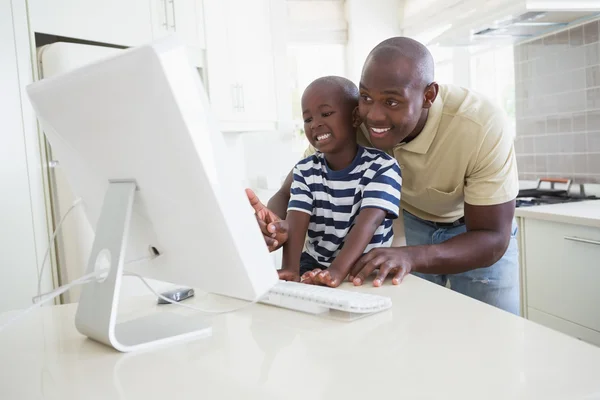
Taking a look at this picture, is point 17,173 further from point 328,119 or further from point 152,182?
point 152,182

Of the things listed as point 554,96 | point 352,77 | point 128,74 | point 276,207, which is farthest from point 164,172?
point 352,77

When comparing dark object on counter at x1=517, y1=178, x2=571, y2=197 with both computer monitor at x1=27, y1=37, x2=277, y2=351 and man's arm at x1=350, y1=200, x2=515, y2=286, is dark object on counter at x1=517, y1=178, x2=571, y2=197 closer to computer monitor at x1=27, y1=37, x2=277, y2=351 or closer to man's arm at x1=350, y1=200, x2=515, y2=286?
man's arm at x1=350, y1=200, x2=515, y2=286

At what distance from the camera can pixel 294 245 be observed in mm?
1367

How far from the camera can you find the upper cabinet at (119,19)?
2.47 metres

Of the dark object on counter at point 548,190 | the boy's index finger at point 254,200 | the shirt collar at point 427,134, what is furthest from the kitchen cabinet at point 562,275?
the boy's index finger at point 254,200

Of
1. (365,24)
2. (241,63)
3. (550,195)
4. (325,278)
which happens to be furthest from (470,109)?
(365,24)

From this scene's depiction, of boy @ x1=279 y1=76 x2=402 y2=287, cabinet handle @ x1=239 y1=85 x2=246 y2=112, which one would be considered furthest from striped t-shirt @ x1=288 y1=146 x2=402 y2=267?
cabinet handle @ x1=239 y1=85 x2=246 y2=112

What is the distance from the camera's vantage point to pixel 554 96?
9.50 ft

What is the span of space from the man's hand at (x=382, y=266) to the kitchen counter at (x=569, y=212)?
3.89 feet

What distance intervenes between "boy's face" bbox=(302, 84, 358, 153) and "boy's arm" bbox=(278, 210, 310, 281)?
18 cm

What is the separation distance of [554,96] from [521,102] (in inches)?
10.2

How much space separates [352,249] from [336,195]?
263mm

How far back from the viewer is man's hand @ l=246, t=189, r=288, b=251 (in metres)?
1.24

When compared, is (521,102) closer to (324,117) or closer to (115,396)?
(324,117)
